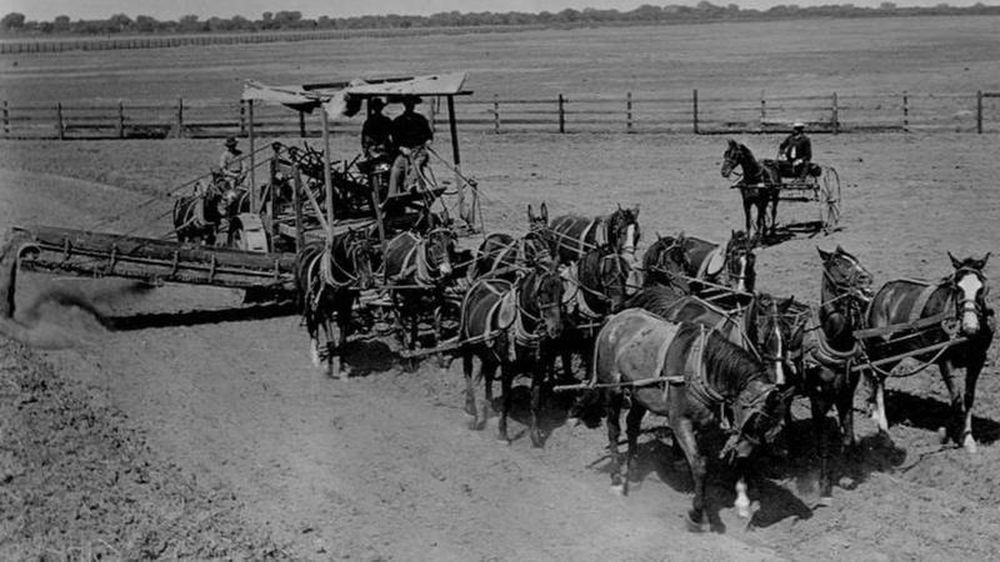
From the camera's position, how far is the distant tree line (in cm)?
13294

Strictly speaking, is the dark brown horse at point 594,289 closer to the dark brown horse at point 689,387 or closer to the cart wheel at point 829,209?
the dark brown horse at point 689,387

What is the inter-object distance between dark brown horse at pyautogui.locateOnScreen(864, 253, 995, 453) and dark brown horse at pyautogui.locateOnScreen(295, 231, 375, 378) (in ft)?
20.1

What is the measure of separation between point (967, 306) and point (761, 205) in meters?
10.8

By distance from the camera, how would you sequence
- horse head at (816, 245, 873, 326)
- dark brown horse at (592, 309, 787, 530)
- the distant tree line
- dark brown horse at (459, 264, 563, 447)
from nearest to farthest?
dark brown horse at (592, 309, 787, 530) < horse head at (816, 245, 873, 326) < dark brown horse at (459, 264, 563, 447) < the distant tree line

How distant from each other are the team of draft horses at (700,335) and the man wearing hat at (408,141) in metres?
2.16

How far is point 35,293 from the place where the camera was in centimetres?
1703

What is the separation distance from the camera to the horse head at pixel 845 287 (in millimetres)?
9977

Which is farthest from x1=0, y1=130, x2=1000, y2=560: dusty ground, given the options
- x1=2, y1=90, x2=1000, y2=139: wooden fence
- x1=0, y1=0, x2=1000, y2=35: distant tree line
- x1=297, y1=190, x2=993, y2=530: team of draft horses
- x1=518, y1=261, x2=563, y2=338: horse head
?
x1=0, y1=0, x2=1000, y2=35: distant tree line

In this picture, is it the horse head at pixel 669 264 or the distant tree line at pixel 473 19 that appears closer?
the horse head at pixel 669 264

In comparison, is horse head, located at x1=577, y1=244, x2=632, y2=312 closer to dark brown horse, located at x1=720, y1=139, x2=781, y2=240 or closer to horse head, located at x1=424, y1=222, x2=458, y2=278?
horse head, located at x1=424, y1=222, x2=458, y2=278

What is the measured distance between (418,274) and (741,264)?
3959 millimetres

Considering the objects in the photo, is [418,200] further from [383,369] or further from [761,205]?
[761,205]

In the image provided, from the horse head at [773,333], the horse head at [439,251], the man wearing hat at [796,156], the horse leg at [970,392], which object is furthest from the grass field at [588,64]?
the horse head at [773,333]

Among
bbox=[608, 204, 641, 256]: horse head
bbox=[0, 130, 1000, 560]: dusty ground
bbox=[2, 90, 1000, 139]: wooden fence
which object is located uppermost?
bbox=[2, 90, 1000, 139]: wooden fence
